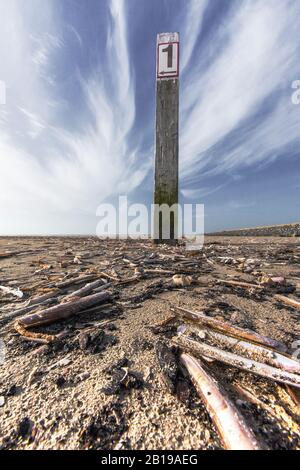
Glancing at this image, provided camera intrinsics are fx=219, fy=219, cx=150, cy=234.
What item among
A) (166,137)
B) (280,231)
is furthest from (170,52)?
(280,231)

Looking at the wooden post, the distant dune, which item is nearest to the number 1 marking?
the wooden post

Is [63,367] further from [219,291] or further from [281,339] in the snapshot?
[219,291]

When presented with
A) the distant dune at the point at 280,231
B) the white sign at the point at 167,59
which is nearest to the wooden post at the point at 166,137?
the white sign at the point at 167,59

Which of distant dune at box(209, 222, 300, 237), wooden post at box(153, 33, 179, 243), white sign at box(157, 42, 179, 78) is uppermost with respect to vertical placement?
white sign at box(157, 42, 179, 78)

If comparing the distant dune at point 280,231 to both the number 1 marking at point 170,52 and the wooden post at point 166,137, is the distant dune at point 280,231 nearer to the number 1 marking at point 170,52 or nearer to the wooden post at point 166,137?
the wooden post at point 166,137

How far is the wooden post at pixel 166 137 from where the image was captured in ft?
18.3

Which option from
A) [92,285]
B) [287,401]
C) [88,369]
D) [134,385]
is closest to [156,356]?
[134,385]

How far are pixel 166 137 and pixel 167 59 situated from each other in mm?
1994

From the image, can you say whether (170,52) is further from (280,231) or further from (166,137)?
(280,231)

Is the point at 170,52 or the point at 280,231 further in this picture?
the point at 280,231

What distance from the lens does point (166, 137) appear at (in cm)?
563

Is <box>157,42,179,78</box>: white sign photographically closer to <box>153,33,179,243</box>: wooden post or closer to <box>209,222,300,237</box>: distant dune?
<box>153,33,179,243</box>: wooden post

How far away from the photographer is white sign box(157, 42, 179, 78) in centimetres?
556

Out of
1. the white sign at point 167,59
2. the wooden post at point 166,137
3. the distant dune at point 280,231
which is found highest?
the white sign at point 167,59
